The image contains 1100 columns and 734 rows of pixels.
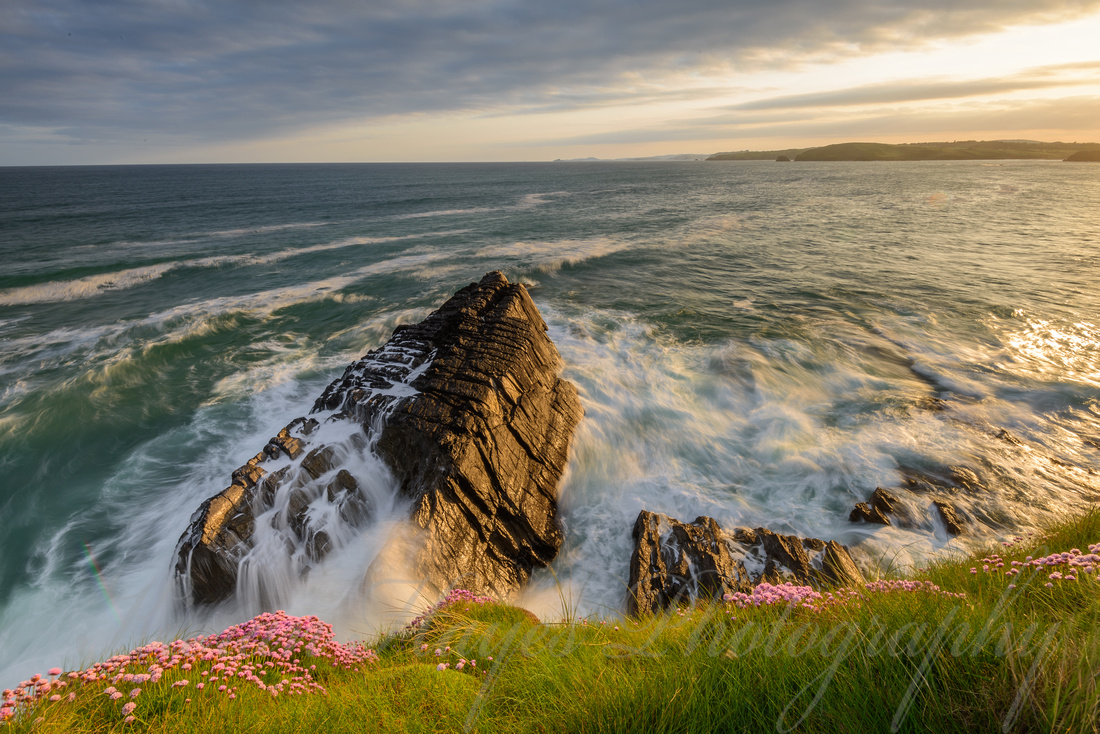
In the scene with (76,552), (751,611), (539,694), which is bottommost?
(76,552)

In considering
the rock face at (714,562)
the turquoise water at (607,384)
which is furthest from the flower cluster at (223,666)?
the rock face at (714,562)

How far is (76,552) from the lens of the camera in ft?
30.8

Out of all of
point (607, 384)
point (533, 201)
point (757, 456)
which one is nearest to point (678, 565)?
point (757, 456)

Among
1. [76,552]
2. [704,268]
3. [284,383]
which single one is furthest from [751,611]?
[704,268]

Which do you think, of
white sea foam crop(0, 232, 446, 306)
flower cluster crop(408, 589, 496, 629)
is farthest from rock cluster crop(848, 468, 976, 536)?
white sea foam crop(0, 232, 446, 306)

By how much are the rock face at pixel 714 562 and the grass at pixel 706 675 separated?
2.73 m

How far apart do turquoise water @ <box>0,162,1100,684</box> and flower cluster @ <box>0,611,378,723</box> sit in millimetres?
2530

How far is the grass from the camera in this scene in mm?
2693

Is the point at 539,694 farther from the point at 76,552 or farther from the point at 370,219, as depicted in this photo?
the point at 370,219

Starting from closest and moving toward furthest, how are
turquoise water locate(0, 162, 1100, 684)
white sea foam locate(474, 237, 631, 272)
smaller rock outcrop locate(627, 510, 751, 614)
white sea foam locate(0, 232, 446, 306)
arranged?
smaller rock outcrop locate(627, 510, 751, 614)
turquoise water locate(0, 162, 1100, 684)
white sea foam locate(0, 232, 446, 306)
white sea foam locate(474, 237, 631, 272)

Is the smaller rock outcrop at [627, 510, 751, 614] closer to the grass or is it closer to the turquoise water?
the turquoise water

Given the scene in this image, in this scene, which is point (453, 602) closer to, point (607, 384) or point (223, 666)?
point (223, 666)

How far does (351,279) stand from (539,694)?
2765 centimetres

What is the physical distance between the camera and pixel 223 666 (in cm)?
370
